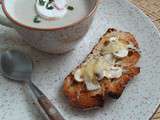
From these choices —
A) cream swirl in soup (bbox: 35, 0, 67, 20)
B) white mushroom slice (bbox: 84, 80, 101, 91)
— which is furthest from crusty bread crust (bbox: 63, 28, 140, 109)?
cream swirl in soup (bbox: 35, 0, 67, 20)

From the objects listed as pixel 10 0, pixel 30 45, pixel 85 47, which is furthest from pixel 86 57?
pixel 10 0

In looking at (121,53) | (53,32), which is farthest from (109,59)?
(53,32)

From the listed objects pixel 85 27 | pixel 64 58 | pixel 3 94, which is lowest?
pixel 3 94

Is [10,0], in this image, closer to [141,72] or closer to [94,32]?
[94,32]

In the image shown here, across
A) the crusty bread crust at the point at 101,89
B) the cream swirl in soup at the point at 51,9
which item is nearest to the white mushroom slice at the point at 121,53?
the crusty bread crust at the point at 101,89

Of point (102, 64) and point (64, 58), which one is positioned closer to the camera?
point (102, 64)

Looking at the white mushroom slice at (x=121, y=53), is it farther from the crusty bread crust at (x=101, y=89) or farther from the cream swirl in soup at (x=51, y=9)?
the cream swirl in soup at (x=51, y=9)
